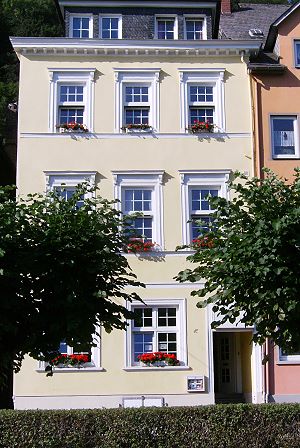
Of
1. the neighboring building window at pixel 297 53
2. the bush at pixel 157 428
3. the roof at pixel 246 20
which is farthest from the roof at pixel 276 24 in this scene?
the bush at pixel 157 428

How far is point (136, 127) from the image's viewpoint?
2330cm

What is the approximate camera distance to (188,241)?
22594 mm

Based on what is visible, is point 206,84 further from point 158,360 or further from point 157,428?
point 157,428

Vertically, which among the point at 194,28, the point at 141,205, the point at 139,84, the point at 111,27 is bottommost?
the point at 141,205

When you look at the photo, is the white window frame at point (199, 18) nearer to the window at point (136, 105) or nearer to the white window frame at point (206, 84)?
the white window frame at point (206, 84)

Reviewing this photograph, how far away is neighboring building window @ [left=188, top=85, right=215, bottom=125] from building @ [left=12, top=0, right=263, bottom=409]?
34 mm

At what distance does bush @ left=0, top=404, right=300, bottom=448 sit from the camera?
14.1 m

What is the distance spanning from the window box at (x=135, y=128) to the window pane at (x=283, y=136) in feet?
13.4

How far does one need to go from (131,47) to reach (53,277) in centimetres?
1258

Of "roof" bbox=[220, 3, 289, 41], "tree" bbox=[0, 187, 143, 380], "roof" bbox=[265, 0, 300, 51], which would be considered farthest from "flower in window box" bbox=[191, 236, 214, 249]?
"roof" bbox=[220, 3, 289, 41]

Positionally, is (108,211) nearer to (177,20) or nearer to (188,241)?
(188,241)

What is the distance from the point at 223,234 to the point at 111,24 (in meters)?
13.1

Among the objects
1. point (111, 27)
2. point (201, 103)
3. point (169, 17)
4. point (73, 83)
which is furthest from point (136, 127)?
point (169, 17)

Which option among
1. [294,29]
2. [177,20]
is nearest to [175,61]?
[177,20]
